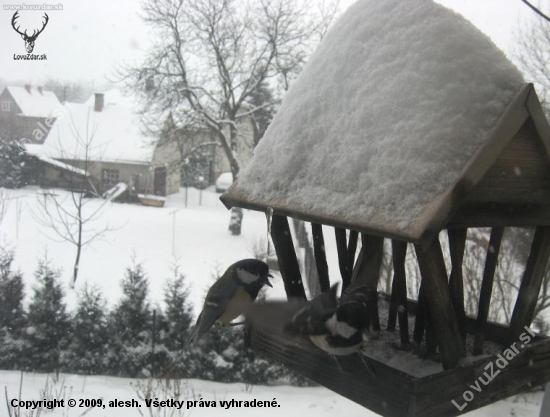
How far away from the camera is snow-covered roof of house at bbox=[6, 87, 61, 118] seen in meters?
5.17

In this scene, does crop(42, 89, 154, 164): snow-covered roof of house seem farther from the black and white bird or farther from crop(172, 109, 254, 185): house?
the black and white bird

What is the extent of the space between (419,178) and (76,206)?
6627mm

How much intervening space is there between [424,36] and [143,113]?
7669 mm

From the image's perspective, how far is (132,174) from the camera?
28.2 feet

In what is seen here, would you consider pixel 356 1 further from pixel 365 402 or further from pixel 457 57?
pixel 365 402

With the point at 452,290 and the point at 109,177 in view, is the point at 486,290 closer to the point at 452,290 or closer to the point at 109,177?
the point at 452,290

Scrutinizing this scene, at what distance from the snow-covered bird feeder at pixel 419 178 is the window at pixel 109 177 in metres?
7.06

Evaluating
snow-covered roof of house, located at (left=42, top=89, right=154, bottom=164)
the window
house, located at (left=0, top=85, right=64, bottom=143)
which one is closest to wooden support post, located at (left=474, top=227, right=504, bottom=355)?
house, located at (left=0, top=85, right=64, bottom=143)

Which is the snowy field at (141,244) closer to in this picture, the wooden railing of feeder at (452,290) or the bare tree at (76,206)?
the bare tree at (76,206)

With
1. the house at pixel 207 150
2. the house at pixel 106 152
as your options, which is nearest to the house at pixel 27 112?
the house at pixel 106 152

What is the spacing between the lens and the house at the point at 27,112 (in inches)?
203

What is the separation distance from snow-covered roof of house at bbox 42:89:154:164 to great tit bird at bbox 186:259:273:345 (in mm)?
5858

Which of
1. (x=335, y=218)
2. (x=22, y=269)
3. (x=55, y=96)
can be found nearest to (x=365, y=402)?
(x=335, y=218)

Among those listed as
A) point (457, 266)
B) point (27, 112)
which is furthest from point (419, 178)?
point (27, 112)
